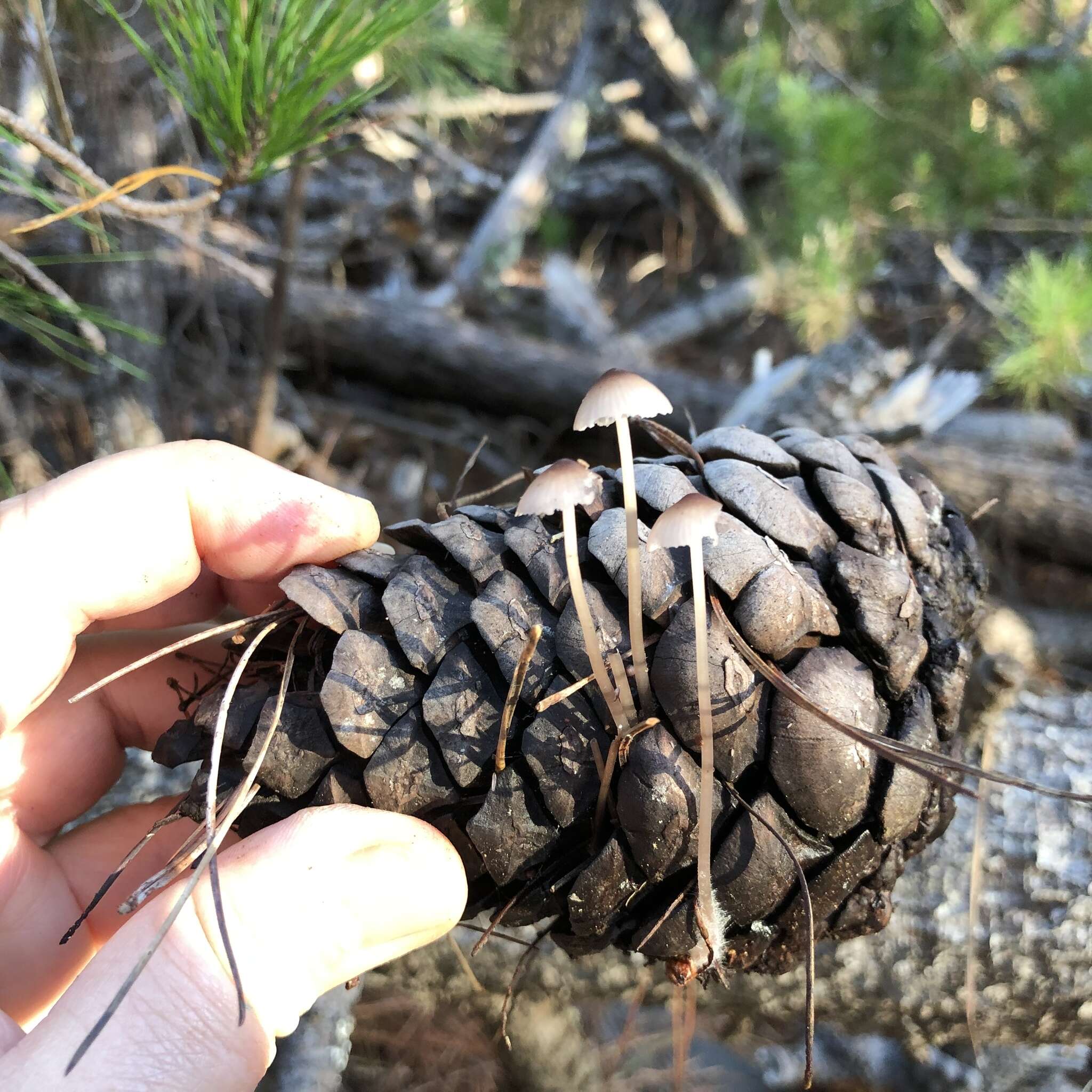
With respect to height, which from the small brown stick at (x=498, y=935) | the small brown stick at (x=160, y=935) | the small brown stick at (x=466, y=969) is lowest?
the small brown stick at (x=466, y=969)

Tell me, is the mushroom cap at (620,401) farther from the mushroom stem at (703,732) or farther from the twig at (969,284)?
the twig at (969,284)

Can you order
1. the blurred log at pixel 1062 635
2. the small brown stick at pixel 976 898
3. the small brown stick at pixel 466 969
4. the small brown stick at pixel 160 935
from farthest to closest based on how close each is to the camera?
1. the blurred log at pixel 1062 635
2. the small brown stick at pixel 466 969
3. the small brown stick at pixel 976 898
4. the small brown stick at pixel 160 935

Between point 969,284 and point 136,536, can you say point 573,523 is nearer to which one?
point 136,536

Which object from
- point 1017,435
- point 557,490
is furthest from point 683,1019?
point 1017,435

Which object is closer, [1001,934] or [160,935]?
[160,935]

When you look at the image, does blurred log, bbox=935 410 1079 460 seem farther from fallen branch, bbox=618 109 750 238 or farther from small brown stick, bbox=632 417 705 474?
fallen branch, bbox=618 109 750 238

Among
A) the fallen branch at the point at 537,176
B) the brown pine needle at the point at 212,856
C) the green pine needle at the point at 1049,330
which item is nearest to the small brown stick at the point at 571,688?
the brown pine needle at the point at 212,856

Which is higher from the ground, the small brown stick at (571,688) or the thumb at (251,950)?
the small brown stick at (571,688)
